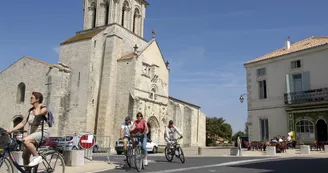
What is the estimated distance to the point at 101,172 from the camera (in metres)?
8.10

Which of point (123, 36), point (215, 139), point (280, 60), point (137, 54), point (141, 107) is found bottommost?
point (215, 139)

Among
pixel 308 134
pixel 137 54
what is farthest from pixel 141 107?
pixel 308 134

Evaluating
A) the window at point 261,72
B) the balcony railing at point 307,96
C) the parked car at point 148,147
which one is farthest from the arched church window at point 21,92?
the balcony railing at point 307,96

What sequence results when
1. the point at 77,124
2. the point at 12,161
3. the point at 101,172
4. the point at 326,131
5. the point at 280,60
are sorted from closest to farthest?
1. the point at 12,161
2. the point at 101,172
3. the point at 326,131
4. the point at 280,60
5. the point at 77,124

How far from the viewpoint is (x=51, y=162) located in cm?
630

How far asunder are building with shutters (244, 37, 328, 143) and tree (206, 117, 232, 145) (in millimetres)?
32535

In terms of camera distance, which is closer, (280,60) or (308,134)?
(308,134)

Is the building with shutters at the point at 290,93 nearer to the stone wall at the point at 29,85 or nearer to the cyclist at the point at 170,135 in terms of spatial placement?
the cyclist at the point at 170,135

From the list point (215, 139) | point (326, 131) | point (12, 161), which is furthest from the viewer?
point (215, 139)

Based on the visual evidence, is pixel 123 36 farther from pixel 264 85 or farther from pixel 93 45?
pixel 264 85

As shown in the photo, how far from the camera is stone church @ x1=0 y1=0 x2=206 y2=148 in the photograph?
89.4 feet

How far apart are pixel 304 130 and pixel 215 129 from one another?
35590mm

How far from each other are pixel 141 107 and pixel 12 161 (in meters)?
23.2

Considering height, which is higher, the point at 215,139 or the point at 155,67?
the point at 155,67
